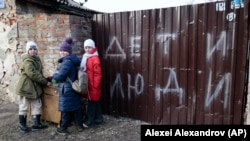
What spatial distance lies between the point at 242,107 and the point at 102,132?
2206 millimetres

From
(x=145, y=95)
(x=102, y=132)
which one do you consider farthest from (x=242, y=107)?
(x=102, y=132)

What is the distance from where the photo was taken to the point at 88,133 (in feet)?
13.5

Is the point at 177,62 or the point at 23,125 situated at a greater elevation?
the point at 177,62

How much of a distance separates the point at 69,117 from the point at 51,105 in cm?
51

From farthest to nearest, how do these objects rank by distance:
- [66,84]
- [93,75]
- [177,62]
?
[93,75] < [177,62] < [66,84]

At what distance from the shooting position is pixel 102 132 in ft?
13.6

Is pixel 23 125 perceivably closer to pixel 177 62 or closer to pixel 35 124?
pixel 35 124

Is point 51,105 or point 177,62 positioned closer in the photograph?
point 177,62

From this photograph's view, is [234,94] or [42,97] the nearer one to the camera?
[234,94]

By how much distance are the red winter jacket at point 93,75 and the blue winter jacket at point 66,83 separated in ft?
0.90

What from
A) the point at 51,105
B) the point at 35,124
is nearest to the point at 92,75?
the point at 51,105

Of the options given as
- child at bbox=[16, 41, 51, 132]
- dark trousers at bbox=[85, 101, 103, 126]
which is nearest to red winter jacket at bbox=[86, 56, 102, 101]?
dark trousers at bbox=[85, 101, 103, 126]

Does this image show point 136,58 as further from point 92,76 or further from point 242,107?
point 242,107

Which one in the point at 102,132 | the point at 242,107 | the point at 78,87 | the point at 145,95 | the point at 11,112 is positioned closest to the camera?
the point at 242,107
